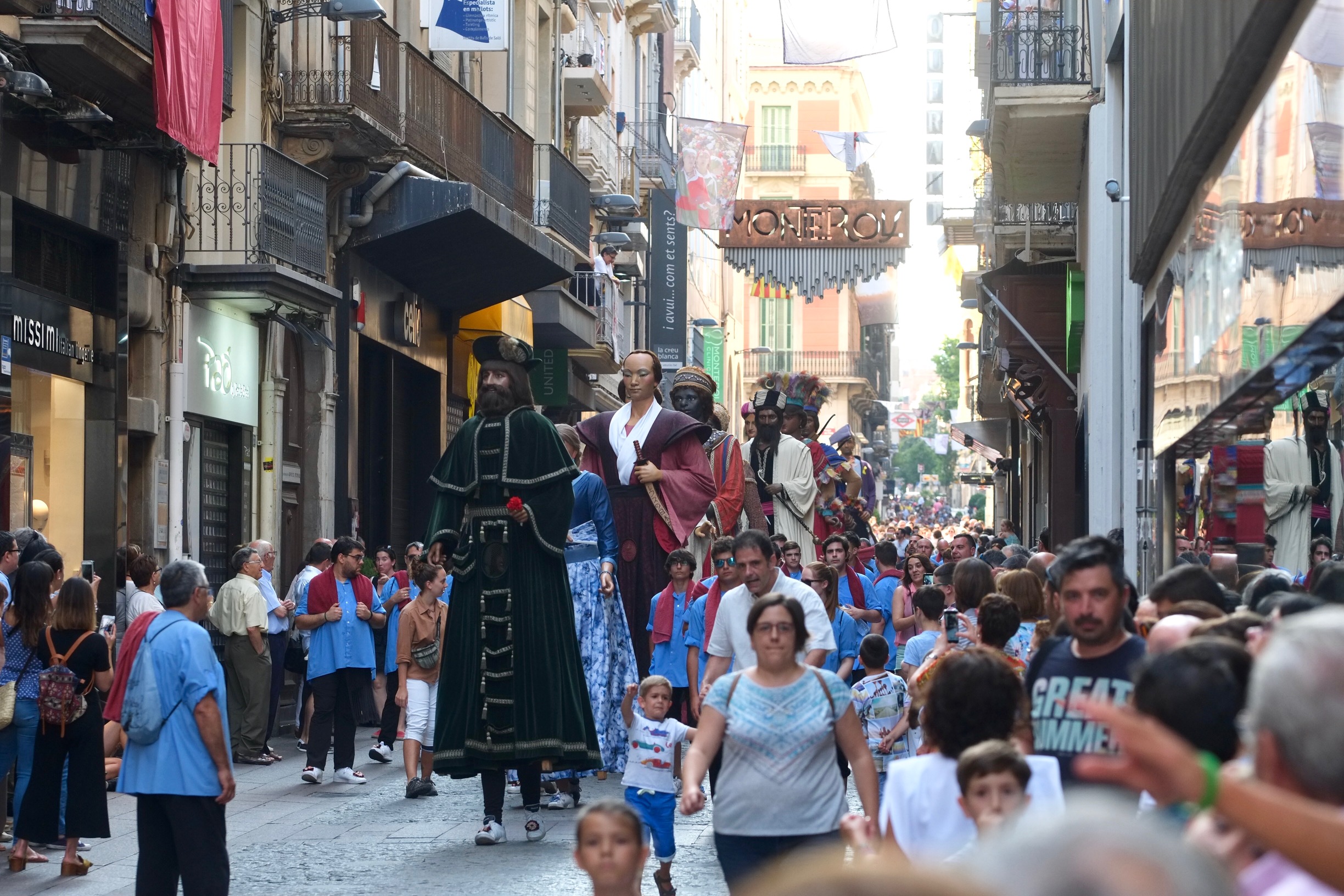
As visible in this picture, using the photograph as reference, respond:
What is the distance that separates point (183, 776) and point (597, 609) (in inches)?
164

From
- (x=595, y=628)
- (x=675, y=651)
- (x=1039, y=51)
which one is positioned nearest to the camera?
(x=595, y=628)

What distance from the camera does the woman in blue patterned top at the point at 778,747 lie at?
6.54 meters

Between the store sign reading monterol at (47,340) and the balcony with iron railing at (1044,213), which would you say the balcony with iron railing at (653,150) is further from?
the store sign reading monterol at (47,340)

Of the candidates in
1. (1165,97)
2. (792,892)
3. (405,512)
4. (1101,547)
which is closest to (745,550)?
(1101,547)

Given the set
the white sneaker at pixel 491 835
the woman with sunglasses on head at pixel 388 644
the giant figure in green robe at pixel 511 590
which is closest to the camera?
the white sneaker at pixel 491 835

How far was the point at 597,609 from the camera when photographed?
11852 mm

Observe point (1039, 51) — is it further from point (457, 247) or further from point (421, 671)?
point (421, 671)

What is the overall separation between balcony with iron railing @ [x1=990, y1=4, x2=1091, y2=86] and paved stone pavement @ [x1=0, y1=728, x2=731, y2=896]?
10066 mm

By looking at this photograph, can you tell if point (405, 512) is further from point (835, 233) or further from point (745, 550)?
point (745, 550)

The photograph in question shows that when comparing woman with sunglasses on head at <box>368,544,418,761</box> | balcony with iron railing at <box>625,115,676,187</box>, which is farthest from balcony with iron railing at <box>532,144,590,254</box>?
balcony with iron railing at <box>625,115,676,187</box>

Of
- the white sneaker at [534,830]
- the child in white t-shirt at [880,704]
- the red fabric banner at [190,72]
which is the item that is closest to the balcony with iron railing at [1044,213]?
the red fabric banner at [190,72]

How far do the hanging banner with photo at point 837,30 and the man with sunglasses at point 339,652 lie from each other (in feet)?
30.7

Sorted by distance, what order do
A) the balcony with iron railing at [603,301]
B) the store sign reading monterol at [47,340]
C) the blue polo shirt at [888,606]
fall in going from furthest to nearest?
the balcony with iron railing at [603,301] < the store sign reading monterol at [47,340] < the blue polo shirt at [888,606]

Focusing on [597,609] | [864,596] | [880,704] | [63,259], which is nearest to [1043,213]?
[864,596]
